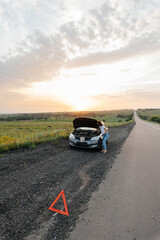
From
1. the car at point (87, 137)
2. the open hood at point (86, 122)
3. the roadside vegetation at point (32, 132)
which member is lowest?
the roadside vegetation at point (32, 132)

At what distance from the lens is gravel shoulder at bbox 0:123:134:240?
2373 millimetres

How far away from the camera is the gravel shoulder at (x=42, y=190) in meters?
2.37

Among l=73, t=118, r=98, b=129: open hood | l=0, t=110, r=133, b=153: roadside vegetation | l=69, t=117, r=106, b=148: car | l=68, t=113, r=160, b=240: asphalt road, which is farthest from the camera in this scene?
l=73, t=118, r=98, b=129: open hood

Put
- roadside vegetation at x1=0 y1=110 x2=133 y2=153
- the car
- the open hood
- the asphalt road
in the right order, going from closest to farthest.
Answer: the asphalt road < the car < roadside vegetation at x1=0 y1=110 x2=133 y2=153 < the open hood

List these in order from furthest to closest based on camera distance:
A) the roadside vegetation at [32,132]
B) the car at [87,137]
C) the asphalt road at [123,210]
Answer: the roadside vegetation at [32,132]
the car at [87,137]
the asphalt road at [123,210]

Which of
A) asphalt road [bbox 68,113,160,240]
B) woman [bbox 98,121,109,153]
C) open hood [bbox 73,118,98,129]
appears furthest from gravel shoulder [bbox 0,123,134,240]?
open hood [bbox 73,118,98,129]

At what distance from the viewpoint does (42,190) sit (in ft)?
11.8

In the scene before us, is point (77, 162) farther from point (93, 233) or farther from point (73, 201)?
point (93, 233)

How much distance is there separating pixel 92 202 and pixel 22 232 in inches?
60.2

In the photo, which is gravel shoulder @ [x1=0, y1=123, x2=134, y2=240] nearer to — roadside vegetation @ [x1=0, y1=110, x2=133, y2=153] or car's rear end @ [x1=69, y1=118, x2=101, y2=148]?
car's rear end @ [x1=69, y1=118, x2=101, y2=148]

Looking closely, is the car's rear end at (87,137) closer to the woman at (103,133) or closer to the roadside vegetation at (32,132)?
the woman at (103,133)

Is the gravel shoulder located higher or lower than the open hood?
lower

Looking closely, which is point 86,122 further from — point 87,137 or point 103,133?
point 103,133

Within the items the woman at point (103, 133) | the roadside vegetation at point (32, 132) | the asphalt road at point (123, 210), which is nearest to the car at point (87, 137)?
the woman at point (103, 133)
